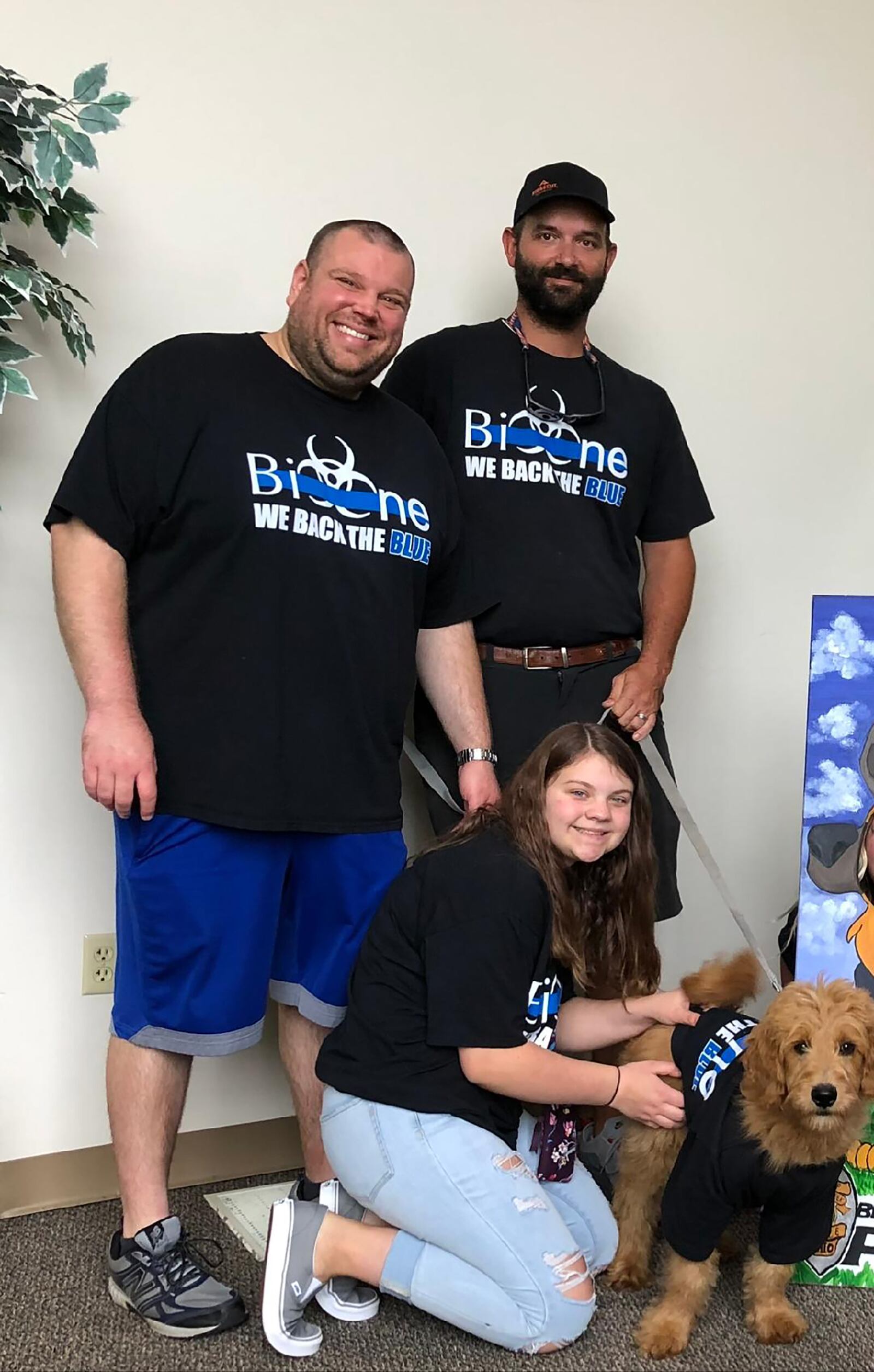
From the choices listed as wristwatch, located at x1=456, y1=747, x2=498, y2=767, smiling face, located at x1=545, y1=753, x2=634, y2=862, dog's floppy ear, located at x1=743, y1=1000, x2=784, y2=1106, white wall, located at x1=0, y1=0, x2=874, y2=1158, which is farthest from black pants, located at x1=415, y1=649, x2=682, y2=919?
dog's floppy ear, located at x1=743, y1=1000, x2=784, y2=1106

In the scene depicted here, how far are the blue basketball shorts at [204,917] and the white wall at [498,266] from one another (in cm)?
46

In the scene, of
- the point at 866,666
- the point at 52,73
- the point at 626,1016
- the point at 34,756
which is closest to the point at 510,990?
the point at 626,1016

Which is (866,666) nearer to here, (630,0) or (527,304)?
(527,304)

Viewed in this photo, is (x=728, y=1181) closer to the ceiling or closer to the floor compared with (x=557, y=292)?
closer to the floor

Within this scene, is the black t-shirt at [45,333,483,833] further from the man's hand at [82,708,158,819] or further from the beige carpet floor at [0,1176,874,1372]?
the beige carpet floor at [0,1176,874,1372]

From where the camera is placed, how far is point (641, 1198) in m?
1.94

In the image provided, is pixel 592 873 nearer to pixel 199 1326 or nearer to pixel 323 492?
pixel 323 492

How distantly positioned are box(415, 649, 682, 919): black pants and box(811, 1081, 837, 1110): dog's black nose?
2.33 feet

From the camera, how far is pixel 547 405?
2.31 meters

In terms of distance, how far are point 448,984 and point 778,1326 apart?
2.26ft

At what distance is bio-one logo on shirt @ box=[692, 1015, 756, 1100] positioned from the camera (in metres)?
1.78

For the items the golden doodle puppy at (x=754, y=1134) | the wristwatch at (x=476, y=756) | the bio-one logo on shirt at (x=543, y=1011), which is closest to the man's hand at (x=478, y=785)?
the wristwatch at (x=476, y=756)

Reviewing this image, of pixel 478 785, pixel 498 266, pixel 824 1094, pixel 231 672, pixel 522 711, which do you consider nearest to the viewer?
pixel 824 1094

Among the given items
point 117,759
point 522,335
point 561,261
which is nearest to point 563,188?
point 561,261
